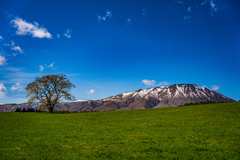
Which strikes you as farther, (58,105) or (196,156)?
(58,105)

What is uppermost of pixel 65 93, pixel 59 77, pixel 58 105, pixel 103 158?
pixel 59 77

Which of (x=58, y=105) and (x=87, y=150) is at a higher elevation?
(x=58, y=105)

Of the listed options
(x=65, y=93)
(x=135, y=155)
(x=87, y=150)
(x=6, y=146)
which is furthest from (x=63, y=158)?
(x=65, y=93)

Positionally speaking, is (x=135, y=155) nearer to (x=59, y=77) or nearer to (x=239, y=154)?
(x=239, y=154)

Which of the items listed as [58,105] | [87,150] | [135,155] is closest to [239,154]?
[135,155]

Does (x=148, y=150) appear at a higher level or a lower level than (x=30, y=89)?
lower

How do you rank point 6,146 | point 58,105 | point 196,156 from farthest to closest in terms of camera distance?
point 58,105
point 6,146
point 196,156

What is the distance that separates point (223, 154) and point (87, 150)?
8987 mm

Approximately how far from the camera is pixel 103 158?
962 centimetres

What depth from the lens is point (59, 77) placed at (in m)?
73.6

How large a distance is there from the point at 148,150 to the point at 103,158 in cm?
334

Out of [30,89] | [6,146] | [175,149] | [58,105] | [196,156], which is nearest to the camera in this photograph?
[196,156]

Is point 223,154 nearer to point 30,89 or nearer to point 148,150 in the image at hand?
point 148,150

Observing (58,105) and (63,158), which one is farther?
(58,105)
